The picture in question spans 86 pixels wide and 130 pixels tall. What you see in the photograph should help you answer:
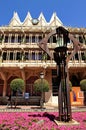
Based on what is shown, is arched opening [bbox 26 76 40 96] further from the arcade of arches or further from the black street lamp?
the black street lamp

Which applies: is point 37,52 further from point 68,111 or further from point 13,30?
point 68,111

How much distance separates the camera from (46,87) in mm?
23625

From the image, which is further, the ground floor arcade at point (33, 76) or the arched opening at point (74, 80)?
the arched opening at point (74, 80)

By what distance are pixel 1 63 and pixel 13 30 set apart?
6.91 meters

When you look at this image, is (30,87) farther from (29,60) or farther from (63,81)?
(63,81)

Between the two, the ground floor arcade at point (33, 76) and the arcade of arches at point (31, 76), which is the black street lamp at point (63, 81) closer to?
the ground floor arcade at point (33, 76)

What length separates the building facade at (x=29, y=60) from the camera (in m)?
29.0

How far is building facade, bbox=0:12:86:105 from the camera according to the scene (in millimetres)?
29000

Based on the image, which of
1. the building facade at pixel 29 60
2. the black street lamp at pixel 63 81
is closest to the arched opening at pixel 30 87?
the building facade at pixel 29 60

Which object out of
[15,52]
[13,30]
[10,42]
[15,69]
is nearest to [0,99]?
[15,69]

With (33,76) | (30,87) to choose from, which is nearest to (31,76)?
(33,76)

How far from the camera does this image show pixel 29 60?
2980 centimetres

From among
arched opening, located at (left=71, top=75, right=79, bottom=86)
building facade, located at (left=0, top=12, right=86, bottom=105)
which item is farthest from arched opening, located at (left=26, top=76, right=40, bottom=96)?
arched opening, located at (left=71, top=75, right=79, bottom=86)

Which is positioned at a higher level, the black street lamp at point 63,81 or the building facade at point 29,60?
the building facade at point 29,60
